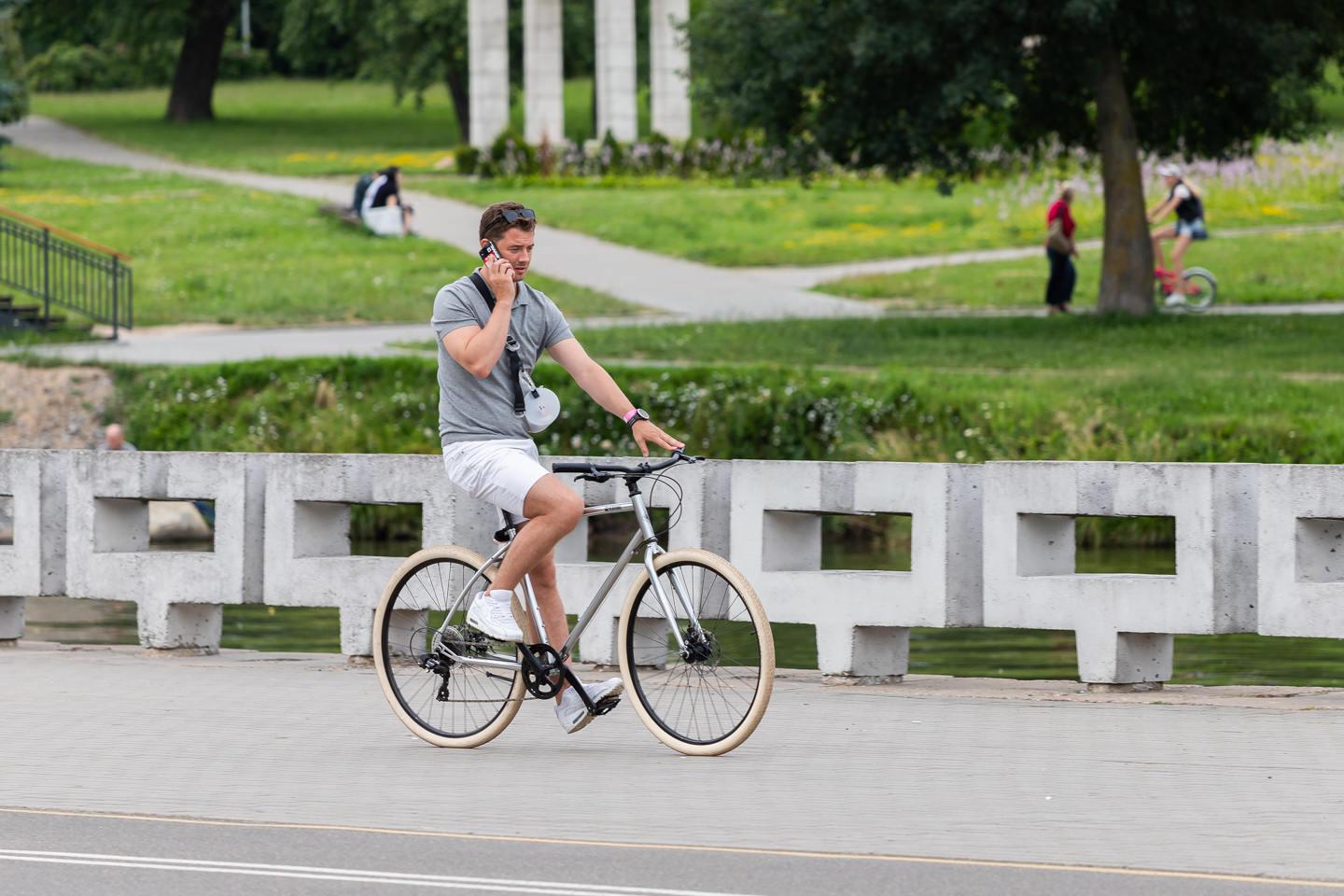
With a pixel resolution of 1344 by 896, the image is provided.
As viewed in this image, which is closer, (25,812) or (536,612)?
(25,812)

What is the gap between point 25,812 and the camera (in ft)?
22.6

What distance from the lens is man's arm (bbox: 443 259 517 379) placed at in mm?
7352

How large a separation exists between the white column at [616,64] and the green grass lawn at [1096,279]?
66.6ft

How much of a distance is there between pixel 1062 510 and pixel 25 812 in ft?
14.4

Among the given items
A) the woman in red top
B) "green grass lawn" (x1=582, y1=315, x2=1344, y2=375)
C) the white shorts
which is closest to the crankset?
the white shorts

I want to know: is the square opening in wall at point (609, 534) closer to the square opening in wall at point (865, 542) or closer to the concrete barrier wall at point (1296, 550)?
the square opening in wall at point (865, 542)

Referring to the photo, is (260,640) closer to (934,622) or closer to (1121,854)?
(934,622)

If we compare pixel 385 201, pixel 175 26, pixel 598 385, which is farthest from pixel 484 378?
pixel 175 26

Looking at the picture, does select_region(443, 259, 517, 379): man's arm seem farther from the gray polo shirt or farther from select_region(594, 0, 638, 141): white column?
select_region(594, 0, 638, 141): white column

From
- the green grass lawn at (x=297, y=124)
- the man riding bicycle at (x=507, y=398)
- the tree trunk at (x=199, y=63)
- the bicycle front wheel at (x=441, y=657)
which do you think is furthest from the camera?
the tree trunk at (x=199, y=63)

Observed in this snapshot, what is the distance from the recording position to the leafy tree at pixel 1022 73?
22344 mm

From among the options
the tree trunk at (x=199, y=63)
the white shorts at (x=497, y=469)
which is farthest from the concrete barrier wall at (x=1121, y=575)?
the tree trunk at (x=199, y=63)

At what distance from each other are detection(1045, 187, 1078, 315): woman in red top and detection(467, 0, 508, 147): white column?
2525cm

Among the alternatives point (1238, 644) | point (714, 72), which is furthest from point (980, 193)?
point (1238, 644)
